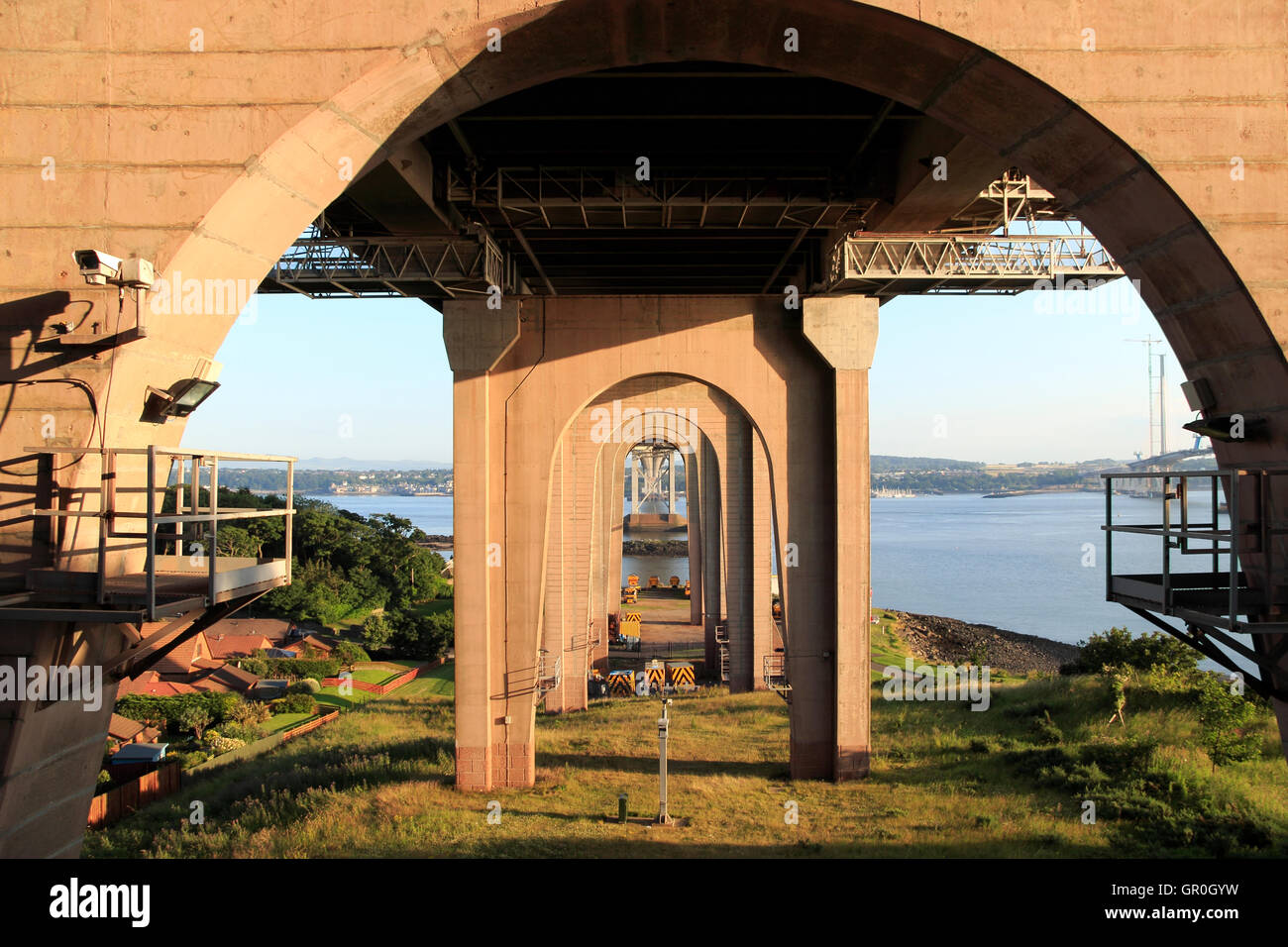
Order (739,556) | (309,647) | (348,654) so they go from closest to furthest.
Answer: (739,556) → (348,654) → (309,647)

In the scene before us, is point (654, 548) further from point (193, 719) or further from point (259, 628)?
point (193, 719)

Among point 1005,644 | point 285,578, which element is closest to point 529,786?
point 285,578

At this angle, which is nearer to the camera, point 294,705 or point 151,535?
point 151,535

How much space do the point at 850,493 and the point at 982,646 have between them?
43.2 m

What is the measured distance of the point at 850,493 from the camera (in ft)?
63.6

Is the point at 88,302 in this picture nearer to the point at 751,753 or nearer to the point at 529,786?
the point at 529,786

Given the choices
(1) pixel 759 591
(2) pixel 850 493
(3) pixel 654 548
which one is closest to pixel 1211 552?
(2) pixel 850 493

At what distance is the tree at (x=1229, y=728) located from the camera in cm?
1730

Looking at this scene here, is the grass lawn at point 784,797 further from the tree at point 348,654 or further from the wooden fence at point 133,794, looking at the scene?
the tree at point 348,654

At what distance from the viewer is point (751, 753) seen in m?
22.9

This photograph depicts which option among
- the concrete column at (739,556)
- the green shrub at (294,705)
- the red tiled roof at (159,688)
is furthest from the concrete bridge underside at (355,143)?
the red tiled roof at (159,688)

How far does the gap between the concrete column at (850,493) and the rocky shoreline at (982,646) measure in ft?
101

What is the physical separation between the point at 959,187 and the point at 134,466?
12184mm
